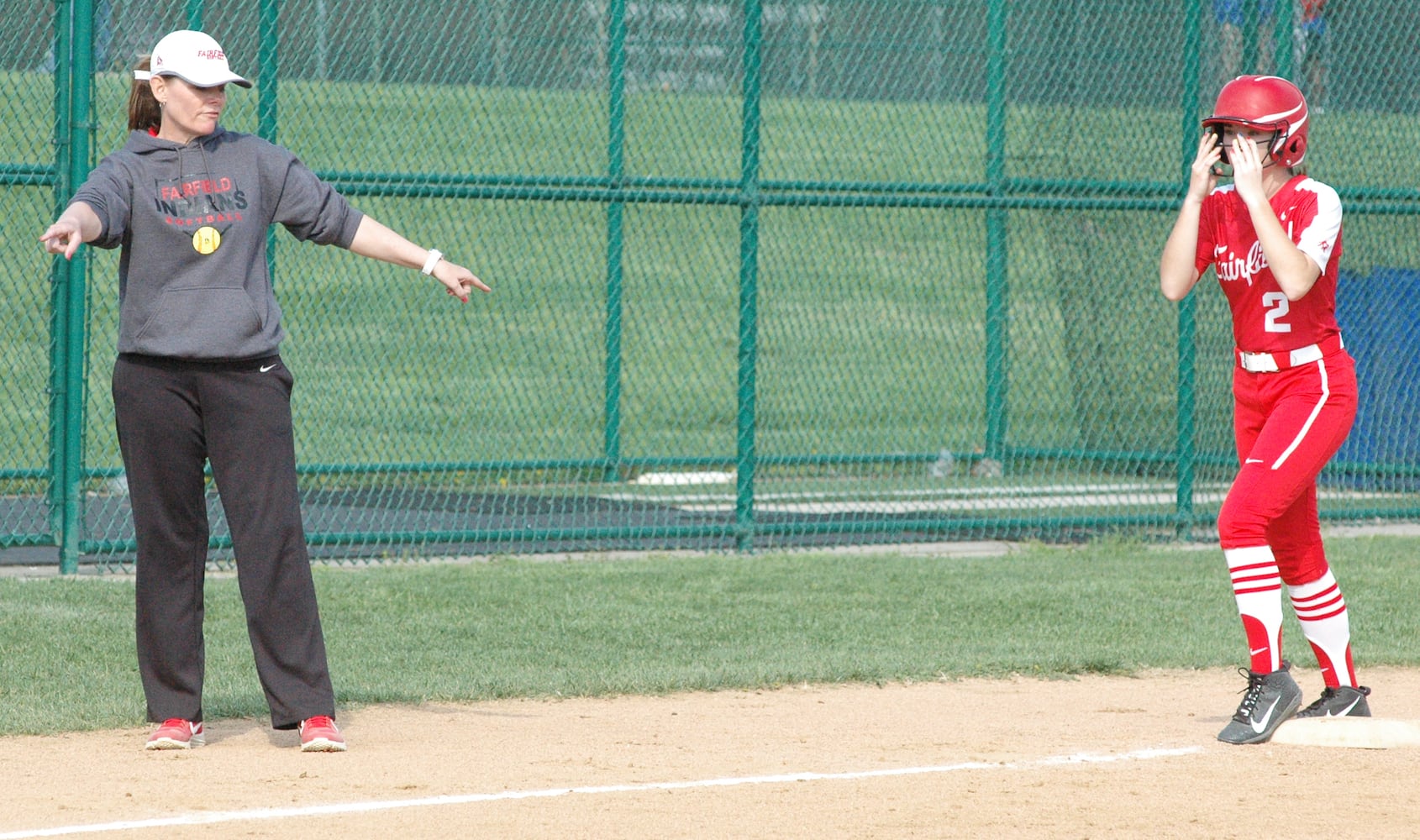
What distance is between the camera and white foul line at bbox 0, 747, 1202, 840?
4.52m

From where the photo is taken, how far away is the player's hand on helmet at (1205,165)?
5.82m

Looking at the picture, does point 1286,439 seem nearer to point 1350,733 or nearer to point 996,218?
point 1350,733

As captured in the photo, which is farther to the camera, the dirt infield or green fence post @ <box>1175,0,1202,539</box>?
green fence post @ <box>1175,0,1202,539</box>

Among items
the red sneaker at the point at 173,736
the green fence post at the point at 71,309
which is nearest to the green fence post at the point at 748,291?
the green fence post at the point at 71,309

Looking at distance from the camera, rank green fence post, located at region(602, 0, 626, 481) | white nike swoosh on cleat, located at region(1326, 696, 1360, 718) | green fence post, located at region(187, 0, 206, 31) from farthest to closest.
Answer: green fence post, located at region(602, 0, 626, 481), green fence post, located at region(187, 0, 206, 31), white nike swoosh on cleat, located at region(1326, 696, 1360, 718)

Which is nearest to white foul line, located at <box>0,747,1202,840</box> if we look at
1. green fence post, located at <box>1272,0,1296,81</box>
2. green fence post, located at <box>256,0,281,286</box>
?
green fence post, located at <box>256,0,281,286</box>

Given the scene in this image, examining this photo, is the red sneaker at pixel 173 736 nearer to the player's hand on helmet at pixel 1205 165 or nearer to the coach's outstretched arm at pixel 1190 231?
the coach's outstretched arm at pixel 1190 231

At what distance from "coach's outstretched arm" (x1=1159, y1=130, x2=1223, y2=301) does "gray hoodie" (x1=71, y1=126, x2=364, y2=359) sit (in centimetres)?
271

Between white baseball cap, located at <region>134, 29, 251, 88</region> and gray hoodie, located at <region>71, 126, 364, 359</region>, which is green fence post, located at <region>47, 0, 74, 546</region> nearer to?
gray hoodie, located at <region>71, 126, 364, 359</region>

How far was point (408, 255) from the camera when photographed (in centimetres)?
544

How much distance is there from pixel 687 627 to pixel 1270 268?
3042mm

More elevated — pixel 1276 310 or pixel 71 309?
pixel 1276 310

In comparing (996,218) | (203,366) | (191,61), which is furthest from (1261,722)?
(996,218)

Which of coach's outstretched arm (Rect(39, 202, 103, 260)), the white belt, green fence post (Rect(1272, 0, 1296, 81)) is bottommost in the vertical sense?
the white belt
